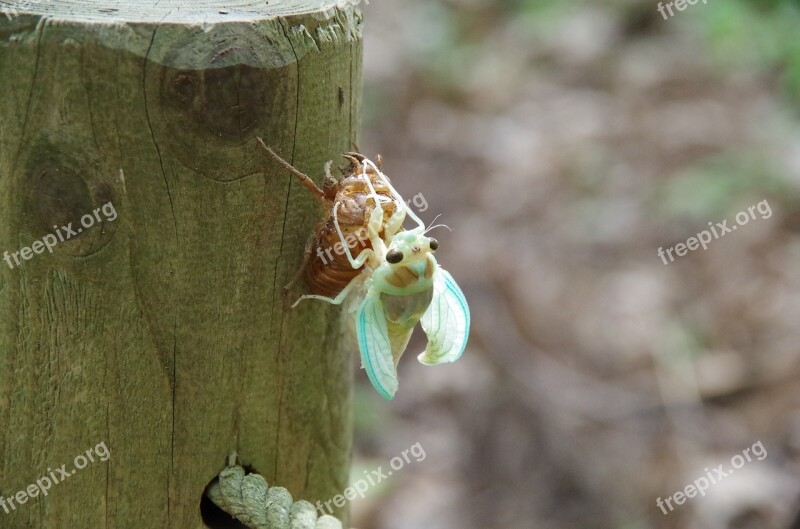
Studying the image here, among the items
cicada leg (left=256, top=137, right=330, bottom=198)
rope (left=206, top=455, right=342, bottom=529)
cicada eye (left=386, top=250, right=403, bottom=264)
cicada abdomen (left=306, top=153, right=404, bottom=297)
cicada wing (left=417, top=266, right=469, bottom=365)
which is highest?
cicada leg (left=256, top=137, right=330, bottom=198)

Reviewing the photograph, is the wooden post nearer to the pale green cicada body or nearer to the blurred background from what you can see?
the pale green cicada body

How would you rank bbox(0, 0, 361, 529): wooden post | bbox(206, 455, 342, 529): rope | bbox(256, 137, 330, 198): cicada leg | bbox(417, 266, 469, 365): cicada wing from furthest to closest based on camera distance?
bbox(417, 266, 469, 365): cicada wing → bbox(206, 455, 342, 529): rope → bbox(256, 137, 330, 198): cicada leg → bbox(0, 0, 361, 529): wooden post

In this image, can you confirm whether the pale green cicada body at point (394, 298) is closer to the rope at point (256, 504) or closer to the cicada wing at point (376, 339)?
the cicada wing at point (376, 339)

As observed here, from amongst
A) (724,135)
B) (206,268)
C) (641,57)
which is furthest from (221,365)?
(641,57)

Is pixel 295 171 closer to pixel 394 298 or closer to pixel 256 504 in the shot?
pixel 394 298

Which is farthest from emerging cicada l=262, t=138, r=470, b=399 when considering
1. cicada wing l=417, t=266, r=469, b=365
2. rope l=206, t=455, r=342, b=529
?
rope l=206, t=455, r=342, b=529

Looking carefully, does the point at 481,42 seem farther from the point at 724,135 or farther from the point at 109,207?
the point at 109,207

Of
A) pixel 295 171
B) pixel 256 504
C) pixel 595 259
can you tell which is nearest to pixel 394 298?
pixel 295 171

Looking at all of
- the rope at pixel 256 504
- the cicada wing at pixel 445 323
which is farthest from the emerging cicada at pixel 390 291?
the rope at pixel 256 504
